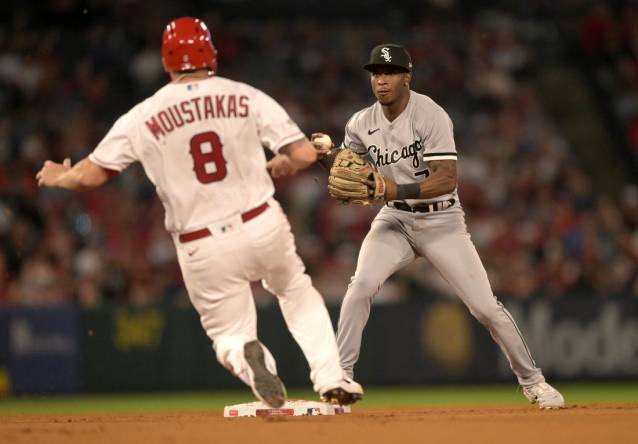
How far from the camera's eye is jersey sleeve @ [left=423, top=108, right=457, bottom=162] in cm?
760

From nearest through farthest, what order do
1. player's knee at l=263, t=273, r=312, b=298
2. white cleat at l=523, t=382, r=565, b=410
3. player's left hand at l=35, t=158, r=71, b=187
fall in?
player's left hand at l=35, t=158, r=71, b=187
player's knee at l=263, t=273, r=312, b=298
white cleat at l=523, t=382, r=565, b=410

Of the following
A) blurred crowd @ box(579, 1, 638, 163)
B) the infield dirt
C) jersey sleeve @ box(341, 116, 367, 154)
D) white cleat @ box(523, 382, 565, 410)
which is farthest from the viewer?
blurred crowd @ box(579, 1, 638, 163)

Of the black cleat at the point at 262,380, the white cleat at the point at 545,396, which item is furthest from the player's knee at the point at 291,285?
the white cleat at the point at 545,396

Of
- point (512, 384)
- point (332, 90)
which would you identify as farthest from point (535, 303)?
point (332, 90)

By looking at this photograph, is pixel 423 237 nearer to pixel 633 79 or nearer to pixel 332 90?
pixel 332 90

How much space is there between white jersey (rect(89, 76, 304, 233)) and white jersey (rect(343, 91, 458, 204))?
1496mm

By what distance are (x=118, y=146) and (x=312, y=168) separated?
897cm

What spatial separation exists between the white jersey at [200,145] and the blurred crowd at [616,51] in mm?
11741

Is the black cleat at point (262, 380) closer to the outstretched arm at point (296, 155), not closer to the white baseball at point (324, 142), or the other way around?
the outstretched arm at point (296, 155)

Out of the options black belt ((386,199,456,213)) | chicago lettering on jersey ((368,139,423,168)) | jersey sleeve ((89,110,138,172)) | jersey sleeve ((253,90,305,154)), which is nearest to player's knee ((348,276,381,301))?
black belt ((386,199,456,213))

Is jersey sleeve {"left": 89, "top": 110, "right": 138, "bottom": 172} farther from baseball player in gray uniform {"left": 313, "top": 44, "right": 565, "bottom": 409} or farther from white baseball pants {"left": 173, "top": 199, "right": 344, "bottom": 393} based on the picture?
baseball player in gray uniform {"left": 313, "top": 44, "right": 565, "bottom": 409}

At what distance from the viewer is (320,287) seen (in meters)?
13.9

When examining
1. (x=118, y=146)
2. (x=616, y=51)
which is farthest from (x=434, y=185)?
(x=616, y=51)

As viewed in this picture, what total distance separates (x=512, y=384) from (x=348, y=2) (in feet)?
24.1
